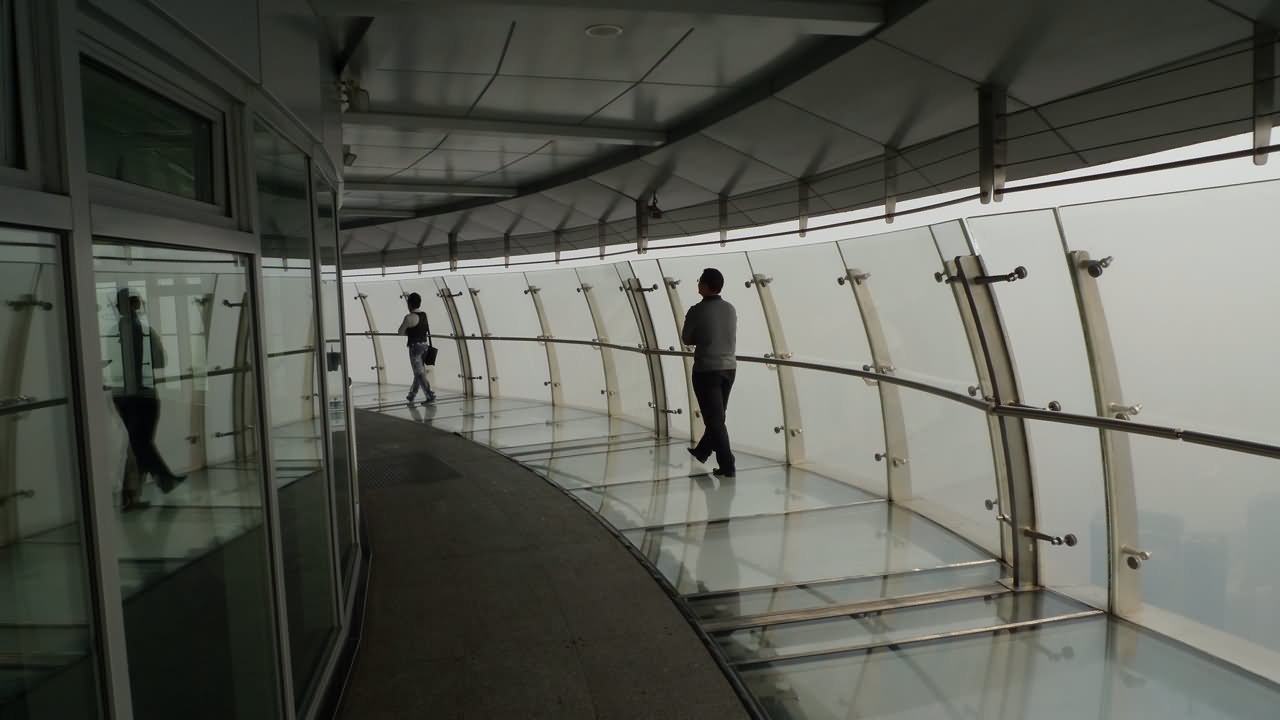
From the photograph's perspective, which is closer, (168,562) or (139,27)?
(139,27)

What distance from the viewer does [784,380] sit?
777 cm

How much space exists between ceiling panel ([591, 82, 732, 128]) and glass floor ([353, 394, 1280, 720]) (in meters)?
3.06

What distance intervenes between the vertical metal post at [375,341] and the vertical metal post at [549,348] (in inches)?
209

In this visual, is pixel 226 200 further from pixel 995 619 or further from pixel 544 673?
pixel 995 619

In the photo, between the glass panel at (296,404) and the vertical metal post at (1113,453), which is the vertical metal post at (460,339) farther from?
the vertical metal post at (1113,453)

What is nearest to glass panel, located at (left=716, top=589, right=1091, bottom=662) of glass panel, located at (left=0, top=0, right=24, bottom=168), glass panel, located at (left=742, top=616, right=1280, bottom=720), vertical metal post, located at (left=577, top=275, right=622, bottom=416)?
glass panel, located at (left=742, top=616, right=1280, bottom=720)

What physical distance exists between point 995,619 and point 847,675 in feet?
3.23

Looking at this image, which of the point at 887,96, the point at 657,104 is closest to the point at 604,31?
the point at 657,104

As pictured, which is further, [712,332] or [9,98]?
[712,332]

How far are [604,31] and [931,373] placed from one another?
280 cm

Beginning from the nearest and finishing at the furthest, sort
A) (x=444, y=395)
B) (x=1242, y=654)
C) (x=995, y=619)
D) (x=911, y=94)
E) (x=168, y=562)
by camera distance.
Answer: (x=168, y=562) < (x=1242, y=654) < (x=995, y=619) < (x=911, y=94) < (x=444, y=395)

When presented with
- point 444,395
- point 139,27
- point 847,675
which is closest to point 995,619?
point 847,675

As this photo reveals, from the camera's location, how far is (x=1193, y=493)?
3549 millimetres

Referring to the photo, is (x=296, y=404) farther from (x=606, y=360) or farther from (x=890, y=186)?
(x=606, y=360)
